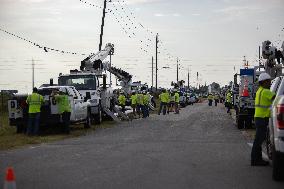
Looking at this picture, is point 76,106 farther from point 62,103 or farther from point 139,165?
point 139,165

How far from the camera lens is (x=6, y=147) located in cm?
1608

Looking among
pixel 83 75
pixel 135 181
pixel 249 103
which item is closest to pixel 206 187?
pixel 135 181

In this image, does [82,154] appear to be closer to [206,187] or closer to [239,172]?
[239,172]

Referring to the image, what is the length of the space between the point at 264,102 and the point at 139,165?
2.65 metres

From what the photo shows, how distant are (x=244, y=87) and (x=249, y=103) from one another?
729mm

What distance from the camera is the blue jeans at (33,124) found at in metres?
19.9

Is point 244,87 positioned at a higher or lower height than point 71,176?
higher

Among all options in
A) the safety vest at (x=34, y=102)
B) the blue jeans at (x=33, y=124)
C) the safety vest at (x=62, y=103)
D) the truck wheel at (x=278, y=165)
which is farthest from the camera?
the safety vest at (x=62, y=103)

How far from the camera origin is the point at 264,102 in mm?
10289

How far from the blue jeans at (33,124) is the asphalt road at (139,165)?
Answer: 3761mm

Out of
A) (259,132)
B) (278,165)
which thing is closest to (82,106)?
(259,132)

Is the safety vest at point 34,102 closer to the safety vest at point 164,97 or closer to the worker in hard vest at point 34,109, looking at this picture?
the worker in hard vest at point 34,109

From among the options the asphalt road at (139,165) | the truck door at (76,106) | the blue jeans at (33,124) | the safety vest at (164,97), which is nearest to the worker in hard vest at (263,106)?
the asphalt road at (139,165)

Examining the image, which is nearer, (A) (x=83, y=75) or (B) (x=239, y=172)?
(B) (x=239, y=172)
